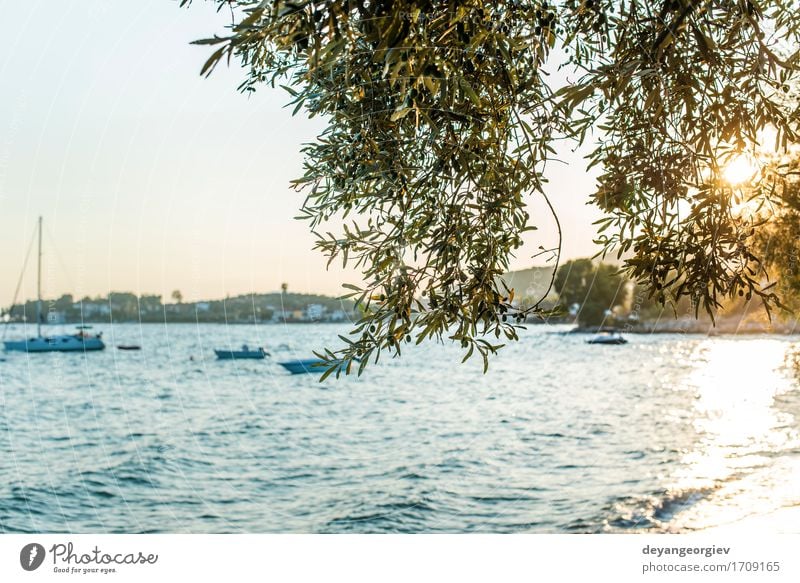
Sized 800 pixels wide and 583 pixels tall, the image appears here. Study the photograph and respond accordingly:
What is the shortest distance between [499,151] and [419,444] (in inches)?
466

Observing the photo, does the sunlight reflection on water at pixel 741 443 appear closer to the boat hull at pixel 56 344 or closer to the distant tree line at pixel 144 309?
the distant tree line at pixel 144 309

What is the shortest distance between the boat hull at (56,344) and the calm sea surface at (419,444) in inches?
125

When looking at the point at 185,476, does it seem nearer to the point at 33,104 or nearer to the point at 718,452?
the point at 33,104

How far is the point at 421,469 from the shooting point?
12.4 metres

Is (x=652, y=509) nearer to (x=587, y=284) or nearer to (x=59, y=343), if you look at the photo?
(x=587, y=284)

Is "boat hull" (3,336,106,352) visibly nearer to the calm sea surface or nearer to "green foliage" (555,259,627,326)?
the calm sea surface

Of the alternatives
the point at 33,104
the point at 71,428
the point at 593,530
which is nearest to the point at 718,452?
the point at 593,530

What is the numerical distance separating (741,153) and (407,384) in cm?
1883

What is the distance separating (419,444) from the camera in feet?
48.1

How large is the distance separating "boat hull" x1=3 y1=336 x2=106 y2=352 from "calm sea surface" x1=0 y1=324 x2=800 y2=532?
318 cm

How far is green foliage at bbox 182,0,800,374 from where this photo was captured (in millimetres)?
2936

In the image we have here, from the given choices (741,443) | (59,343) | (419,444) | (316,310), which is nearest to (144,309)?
(59,343)

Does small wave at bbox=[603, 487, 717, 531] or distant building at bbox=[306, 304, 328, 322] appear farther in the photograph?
distant building at bbox=[306, 304, 328, 322]

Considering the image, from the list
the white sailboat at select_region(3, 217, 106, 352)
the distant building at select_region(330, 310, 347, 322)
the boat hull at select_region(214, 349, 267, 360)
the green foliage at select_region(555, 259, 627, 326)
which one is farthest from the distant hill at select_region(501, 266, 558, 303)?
the white sailboat at select_region(3, 217, 106, 352)
